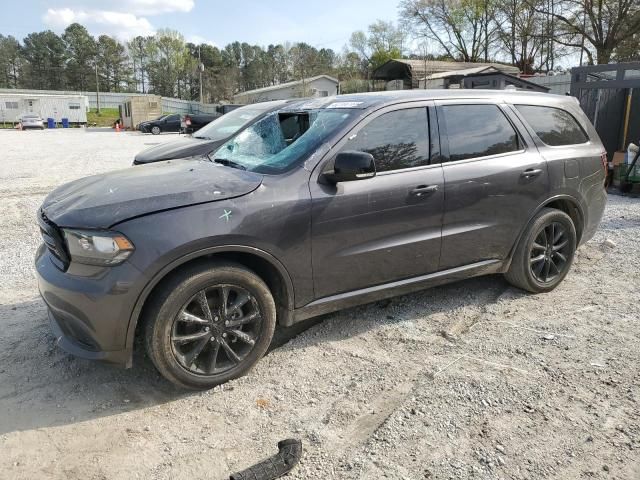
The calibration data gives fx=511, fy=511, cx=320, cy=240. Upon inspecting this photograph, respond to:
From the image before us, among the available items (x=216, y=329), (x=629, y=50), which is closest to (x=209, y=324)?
(x=216, y=329)

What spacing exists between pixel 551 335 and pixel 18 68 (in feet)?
315

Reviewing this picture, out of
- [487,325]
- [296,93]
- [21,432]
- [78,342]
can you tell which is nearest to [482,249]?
[487,325]

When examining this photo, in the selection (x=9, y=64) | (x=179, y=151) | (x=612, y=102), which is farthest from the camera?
(x=9, y=64)

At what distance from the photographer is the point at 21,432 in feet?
9.23

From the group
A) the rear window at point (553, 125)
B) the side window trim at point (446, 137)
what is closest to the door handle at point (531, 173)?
the side window trim at point (446, 137)

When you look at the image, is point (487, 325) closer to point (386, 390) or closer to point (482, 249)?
point (482, 249)

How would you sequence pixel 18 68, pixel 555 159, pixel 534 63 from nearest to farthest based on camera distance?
pixel 555 159, pixel 534 63, pixel 18 68

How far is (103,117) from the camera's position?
2297 inches

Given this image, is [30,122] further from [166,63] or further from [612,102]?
[166,63]

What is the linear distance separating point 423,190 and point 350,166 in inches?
28.8

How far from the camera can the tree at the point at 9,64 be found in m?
79.9

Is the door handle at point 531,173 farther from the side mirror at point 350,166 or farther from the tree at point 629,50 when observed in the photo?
the tree at point 629,50

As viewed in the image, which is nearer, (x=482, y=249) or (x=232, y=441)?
(x=232, y=441)

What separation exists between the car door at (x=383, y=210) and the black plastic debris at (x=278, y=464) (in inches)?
43.3
